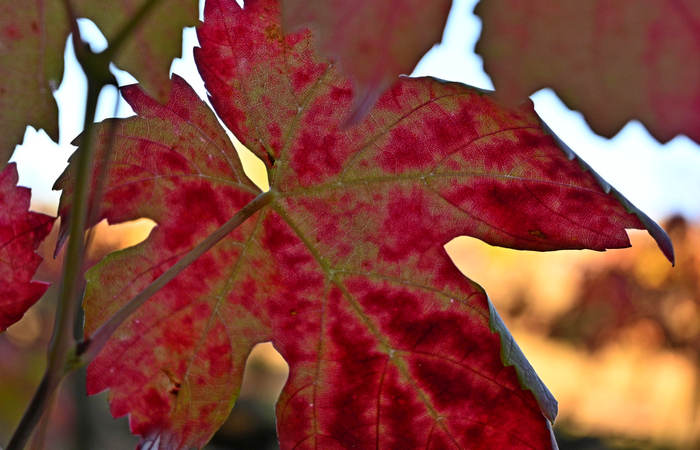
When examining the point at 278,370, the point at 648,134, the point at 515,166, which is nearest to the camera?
the point at 648,134

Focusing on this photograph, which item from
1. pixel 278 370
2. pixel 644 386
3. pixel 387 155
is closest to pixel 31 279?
pixel 387 155

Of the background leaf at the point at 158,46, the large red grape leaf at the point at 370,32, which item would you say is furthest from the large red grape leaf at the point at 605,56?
the background leaf at the point at 158,46

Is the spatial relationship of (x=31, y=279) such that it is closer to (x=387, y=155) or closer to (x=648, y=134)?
(x=387, y=155)

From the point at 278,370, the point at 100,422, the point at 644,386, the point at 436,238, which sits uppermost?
the point at 436,238

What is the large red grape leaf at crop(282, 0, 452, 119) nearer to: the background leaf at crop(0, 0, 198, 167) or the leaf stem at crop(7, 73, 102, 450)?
the leaf stem at crop(7, 73, 102, 450)

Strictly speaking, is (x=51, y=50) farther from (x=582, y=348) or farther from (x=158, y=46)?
(x=582, y=348)

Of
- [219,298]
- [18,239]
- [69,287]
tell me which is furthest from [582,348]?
[69,287]
